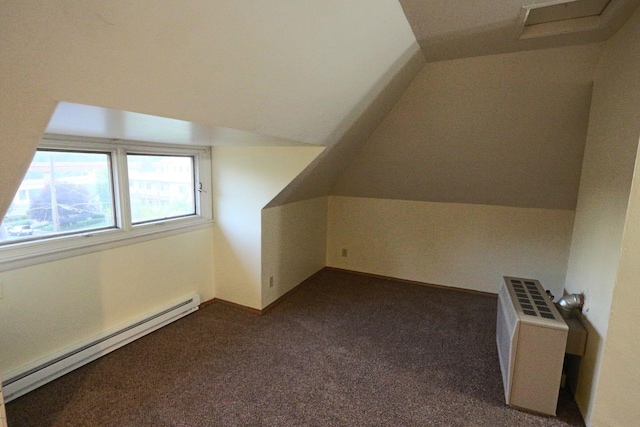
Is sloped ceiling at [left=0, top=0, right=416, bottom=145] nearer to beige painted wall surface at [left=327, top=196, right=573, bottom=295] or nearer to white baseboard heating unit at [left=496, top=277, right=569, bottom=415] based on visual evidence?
white baseboard heating unit at [left=496, top=277, right=569, bottom=415]

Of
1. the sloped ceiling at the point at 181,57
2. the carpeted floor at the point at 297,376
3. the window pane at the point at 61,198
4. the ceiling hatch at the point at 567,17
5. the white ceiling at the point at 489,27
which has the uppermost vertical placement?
the ceiling hatch at the point at 567,17

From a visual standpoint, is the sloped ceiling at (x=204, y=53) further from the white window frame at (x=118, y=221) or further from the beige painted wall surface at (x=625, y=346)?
the beige painted wall surface at (x=625, y=346)

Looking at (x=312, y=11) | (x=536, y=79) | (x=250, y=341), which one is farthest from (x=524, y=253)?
(x=312, y=11)

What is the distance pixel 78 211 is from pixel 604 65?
3.58 meters

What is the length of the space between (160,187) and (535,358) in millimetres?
2945

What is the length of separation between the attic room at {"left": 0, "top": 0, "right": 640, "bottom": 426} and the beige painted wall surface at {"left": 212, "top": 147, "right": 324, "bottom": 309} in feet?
Result: 0.06

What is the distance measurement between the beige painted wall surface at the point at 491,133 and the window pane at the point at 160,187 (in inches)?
68.0

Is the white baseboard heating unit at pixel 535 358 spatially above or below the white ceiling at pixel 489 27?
below

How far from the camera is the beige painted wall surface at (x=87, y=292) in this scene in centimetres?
188

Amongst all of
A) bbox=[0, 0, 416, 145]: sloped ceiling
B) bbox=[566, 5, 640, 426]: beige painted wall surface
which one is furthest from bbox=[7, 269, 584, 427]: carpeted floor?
bbox=[0, 0, 416, 145]: sloped ceiling

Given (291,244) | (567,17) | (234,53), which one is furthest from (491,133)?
(234,53)

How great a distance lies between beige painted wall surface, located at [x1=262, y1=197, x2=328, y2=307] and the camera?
307 centimetres

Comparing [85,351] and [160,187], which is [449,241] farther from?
[85,351]

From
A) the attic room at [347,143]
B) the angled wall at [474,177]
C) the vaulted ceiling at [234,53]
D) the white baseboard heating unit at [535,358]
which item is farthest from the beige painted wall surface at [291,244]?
the white baseboard heating unit at [535,358]
